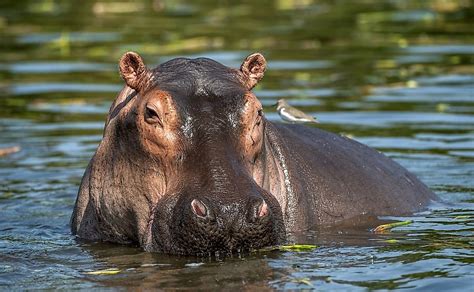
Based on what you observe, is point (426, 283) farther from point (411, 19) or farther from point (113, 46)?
point (411, 19)

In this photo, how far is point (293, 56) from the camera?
19375 millimetres

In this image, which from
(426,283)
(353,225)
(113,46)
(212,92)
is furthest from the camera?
(113,46)

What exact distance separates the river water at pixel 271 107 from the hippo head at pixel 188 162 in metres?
0.23

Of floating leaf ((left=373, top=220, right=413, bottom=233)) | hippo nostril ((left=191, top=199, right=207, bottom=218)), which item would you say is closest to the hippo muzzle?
hippo nostril ((left=191, top=199, right=207, bottom=218))

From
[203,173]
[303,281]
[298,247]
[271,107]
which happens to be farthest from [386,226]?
[271,107]

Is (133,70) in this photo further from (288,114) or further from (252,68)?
(288,114)

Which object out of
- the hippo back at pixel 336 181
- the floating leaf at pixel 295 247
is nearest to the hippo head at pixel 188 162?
the floating leaf at pixel 295 247

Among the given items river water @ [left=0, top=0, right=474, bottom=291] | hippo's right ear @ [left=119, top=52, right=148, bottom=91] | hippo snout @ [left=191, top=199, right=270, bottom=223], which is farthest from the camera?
hippo's right ear @ [left=119, top=52, right=148, bottom=91]

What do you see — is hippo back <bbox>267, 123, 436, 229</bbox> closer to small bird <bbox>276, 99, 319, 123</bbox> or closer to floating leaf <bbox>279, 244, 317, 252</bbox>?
floating leaf <bbox>279, 244, 317, 252</bbox>

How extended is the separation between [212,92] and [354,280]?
151 centimetres

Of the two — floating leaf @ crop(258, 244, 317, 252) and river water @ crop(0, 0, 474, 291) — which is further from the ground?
river water @ crop(0, 0, 474, 291)

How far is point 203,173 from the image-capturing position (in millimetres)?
7324

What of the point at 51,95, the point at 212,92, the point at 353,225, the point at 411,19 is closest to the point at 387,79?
the point at 51,95

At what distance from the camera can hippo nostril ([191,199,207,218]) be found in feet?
23.1
